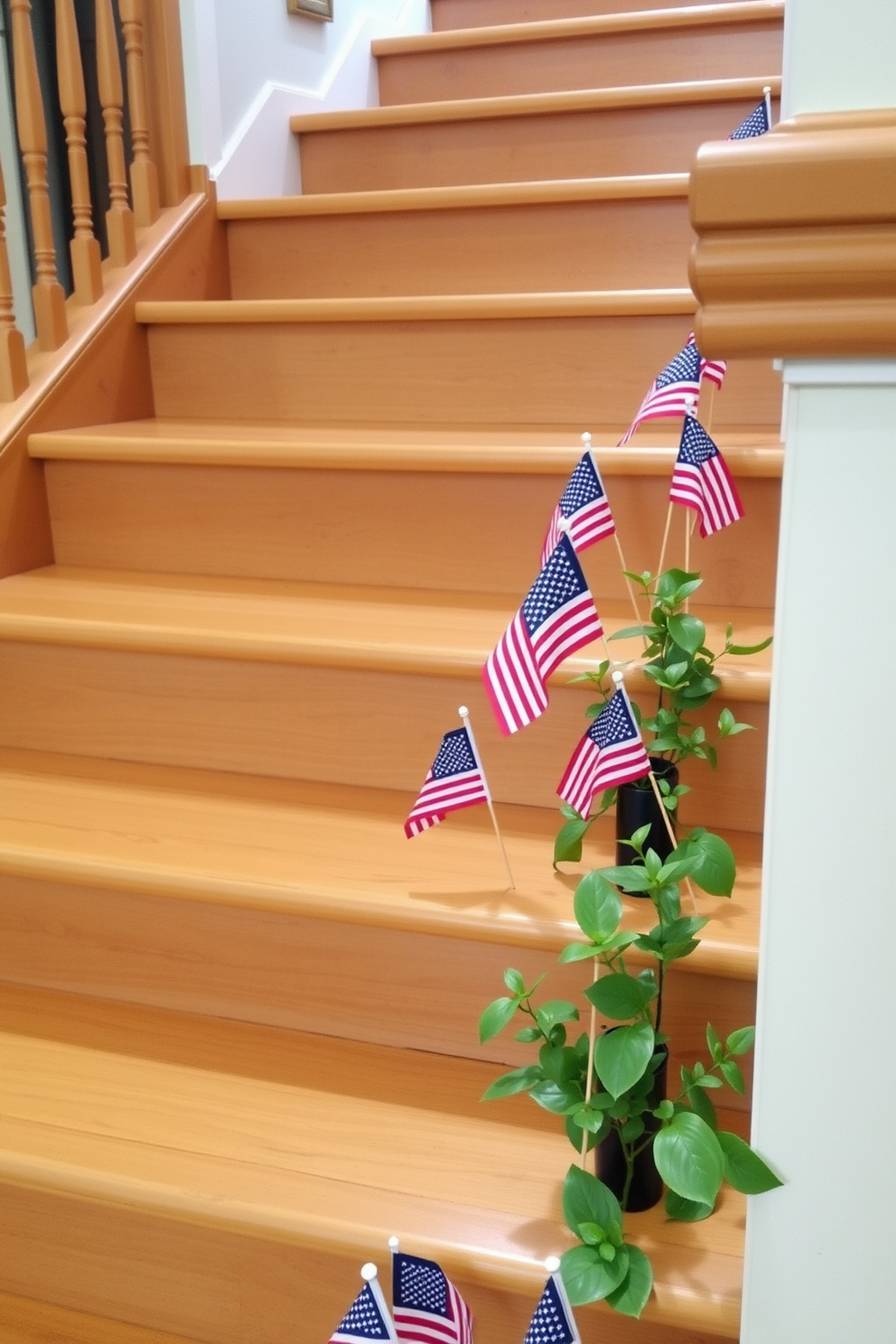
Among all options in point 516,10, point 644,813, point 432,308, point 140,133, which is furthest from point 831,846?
point 516,10

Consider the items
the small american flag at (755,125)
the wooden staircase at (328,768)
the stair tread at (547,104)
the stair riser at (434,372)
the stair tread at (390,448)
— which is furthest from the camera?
the stair tread at (547,104)

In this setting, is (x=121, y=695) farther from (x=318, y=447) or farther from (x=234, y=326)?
(x=234, y=326)

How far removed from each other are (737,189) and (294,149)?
2254 millimetres

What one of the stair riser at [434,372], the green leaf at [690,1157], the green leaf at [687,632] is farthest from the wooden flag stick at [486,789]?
the stair riser at [434,372]

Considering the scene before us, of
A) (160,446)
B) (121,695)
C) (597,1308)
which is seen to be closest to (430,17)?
(160,446)

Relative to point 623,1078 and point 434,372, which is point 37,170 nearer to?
point 434,372

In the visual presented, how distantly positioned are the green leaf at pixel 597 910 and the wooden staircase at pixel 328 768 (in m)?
0.18

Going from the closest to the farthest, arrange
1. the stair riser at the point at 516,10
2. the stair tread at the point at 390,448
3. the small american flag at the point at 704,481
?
1. the small american flag at the point at 704,481
2. the stair tread at the point at 390,448
3. the stair riser at the point at 516,10

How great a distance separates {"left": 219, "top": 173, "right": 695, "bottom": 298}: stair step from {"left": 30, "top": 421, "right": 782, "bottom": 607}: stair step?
47 cm

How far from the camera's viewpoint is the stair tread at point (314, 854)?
1.12m

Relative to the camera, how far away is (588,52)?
2.56 meters

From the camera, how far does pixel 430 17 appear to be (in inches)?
125

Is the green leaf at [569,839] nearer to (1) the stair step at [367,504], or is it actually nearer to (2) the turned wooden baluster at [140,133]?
(1) the stair step at [367,504]

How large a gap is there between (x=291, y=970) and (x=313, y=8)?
2189mm
